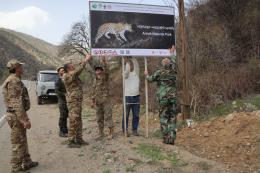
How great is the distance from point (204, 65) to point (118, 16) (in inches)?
257

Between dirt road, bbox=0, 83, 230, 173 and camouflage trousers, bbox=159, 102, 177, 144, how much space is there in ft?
0.85

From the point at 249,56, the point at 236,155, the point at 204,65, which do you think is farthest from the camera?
the point at 249,56

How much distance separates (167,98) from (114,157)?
186 cm

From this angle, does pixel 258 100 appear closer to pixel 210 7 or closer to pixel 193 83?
pixel 193 83

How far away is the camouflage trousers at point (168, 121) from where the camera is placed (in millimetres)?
8984

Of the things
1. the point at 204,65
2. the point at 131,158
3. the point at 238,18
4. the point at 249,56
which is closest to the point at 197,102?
the point at 204,65

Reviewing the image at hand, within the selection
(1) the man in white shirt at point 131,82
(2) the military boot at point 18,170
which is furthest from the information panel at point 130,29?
(2) the military boot at point 18,170

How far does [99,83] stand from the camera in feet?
31.8

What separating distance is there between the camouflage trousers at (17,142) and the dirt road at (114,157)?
33 cm

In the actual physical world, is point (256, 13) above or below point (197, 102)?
above

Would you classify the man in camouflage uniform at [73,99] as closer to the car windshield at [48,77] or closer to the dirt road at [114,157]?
the dirt road at [114,157]

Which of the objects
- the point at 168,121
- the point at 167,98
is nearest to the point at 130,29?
the point at 167,98

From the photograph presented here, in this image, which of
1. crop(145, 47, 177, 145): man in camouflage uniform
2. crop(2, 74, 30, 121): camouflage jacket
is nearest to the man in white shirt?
crop(145, 47, 177, 145): man in camouflage uniform

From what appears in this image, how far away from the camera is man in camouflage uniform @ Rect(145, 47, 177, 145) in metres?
8.99
